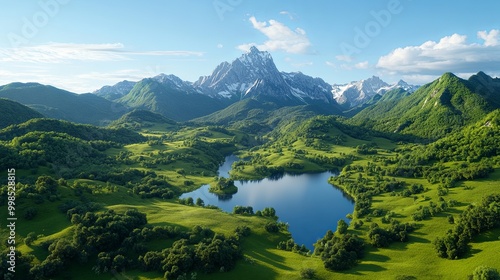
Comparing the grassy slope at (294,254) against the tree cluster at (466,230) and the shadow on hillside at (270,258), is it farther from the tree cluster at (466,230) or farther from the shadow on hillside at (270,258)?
the tree cluster at (466,230)

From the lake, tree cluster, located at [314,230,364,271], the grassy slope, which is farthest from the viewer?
the lake

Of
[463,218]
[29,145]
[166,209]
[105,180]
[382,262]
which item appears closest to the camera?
[382,262]

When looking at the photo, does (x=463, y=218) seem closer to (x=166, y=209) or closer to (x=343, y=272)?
(x=343, y=272)

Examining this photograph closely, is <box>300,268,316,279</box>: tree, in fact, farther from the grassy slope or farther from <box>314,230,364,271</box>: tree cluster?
<box>314,230,364,271</box>: tree cluster

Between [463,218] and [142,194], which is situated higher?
[463,218]

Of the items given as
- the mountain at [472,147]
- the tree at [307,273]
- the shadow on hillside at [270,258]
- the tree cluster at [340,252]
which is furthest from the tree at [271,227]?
the mountain at [472,147]

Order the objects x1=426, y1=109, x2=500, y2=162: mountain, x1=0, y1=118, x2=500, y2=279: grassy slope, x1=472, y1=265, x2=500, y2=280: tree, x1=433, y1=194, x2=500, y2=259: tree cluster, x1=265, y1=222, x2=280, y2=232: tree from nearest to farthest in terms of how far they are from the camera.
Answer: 1. x1=472, y1=265, x2=500, y2=280: tree
2. x1=0, y1=118, x2=500, y2=279: grassy slope
3. x1=433, y1=194, x2=500, y2=259: tree cluster
4. x1=265, y1=222, x2=280, y2=232: tree
5. x1=426, y1=109, x2=500, y2=162: mountain

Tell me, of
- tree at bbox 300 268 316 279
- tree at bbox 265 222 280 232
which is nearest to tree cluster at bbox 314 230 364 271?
tree at bbox 300 268 316 279

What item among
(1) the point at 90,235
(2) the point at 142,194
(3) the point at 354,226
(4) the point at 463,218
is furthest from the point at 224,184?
(4) the point at 463,218

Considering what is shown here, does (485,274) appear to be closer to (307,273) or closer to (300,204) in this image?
(307,273)
